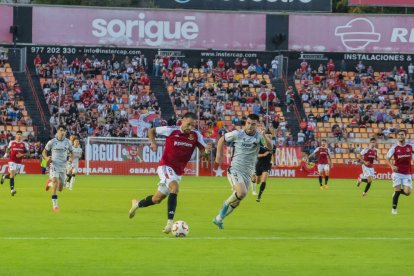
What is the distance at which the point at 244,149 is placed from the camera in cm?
2156

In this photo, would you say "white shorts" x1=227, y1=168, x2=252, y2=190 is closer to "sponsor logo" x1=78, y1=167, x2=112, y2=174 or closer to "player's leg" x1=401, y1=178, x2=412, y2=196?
"player's leg" x1=401, y1=178, x2=412, y2=196

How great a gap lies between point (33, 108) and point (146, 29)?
→ 11.9 m

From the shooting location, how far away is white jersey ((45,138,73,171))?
1080 inches

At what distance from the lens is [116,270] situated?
553 inches

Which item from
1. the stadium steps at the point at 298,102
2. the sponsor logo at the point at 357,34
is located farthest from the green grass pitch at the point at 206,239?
the sponsor logo at the point at 357,34

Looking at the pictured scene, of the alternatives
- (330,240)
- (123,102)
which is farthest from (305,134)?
(330,240)

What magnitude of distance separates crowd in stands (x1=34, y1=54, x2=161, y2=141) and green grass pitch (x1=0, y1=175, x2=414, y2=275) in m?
27.7

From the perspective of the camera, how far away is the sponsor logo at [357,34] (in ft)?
237

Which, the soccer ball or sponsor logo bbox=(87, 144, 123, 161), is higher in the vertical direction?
the soccer ball

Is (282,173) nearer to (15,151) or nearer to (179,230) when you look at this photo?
(15,151)

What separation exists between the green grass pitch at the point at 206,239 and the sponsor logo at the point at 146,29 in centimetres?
3732

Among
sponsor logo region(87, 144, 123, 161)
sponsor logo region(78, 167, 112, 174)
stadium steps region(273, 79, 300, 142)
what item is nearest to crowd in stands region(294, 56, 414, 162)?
stadium steps region(273, 79, 300, 142)

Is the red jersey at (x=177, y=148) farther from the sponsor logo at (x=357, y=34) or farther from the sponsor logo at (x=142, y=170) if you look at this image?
the sponsor logo at (x=357, y=34)

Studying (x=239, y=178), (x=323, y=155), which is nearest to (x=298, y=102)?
(x=323, y=155)
